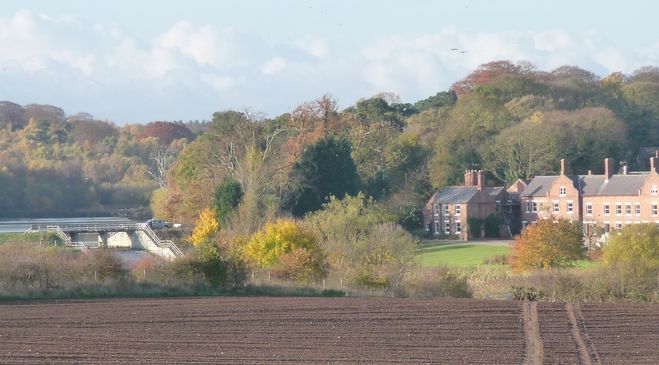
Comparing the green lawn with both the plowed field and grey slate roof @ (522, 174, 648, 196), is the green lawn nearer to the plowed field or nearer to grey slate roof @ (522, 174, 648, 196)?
grey slate roof @ (522, 174, 648, 196)

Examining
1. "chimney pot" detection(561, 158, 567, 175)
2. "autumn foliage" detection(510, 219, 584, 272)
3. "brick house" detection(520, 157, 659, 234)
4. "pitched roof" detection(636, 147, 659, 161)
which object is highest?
"pitched roof" detection(636, 147, 659, 161)

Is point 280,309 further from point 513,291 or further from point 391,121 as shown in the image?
point 391,121

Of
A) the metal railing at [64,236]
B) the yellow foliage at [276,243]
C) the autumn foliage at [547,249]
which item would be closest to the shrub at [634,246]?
the autumn foliage at [547,249]

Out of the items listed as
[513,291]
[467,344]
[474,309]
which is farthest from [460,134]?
[467,344]

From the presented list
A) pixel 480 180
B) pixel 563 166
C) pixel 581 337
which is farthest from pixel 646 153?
pixel 581 337

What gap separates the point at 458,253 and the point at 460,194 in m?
15.6

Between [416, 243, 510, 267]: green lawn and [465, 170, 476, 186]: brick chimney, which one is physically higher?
[465, 170, 476, 186]: brick chimney

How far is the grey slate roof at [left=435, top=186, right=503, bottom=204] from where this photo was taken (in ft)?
338

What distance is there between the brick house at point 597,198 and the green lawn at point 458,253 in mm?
7448

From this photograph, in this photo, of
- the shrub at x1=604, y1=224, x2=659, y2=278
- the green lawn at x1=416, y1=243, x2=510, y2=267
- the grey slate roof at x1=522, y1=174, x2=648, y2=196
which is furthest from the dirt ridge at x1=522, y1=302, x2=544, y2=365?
the grey slate roof at x1=522, y1=174, x2=648, y2=196

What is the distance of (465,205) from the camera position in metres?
103

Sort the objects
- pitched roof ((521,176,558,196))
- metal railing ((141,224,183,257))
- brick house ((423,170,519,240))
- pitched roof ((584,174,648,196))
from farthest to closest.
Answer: brick house ((423,170,519,240)), pitched roof ((521,176,558,196)), pitched roof ((584,174,648,196)), metal railing ((141,224,183,257))

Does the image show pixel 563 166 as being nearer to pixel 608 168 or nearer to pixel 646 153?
pixel 608 168

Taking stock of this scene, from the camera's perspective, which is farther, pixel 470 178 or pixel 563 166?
pixel 470 178
